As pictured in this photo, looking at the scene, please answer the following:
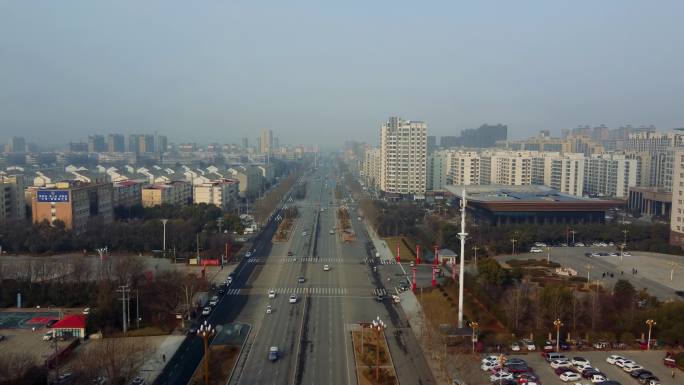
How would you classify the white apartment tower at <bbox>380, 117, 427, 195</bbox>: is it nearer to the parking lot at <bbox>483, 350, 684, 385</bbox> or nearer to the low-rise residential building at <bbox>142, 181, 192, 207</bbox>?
the low-rise residential building at <bbox>142, 181, 192, 207</bbox>

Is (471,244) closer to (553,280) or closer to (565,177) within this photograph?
(553,280)

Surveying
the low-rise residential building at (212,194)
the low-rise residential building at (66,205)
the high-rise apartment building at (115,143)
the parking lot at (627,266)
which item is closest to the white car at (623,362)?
the parking lot at (627,266)

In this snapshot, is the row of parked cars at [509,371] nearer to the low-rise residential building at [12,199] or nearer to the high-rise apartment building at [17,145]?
the low-rise residential building at [12,199]

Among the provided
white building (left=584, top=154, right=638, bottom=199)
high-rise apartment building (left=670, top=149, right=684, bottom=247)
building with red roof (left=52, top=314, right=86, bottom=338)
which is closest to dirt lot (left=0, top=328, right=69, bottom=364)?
building with red roof (left=52, top=314, right=86, bottom=338)

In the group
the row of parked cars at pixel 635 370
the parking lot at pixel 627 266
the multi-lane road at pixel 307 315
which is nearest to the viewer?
the row of parked cars at pixel 635 370

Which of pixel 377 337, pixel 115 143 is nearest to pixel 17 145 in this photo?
pixel 115 143

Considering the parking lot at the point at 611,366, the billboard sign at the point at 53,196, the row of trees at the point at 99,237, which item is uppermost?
the billboard sign at the point at 53,196

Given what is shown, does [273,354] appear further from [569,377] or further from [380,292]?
[380,292]
